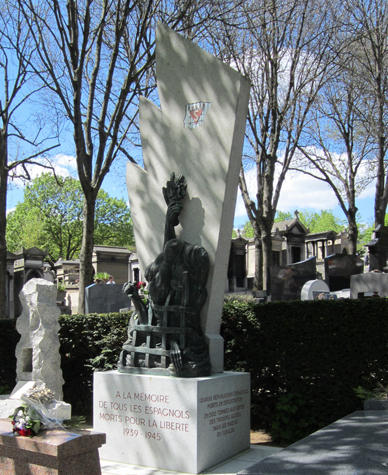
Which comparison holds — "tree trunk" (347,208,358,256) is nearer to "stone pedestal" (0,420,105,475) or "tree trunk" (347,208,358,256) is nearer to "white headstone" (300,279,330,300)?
"white headstone" (300,279,330,300)

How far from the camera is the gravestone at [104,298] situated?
1371 centimetres

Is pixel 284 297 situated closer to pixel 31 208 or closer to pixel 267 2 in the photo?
pixel 267 2

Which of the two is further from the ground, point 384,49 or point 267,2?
point 384,49

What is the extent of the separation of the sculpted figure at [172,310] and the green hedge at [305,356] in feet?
4.20

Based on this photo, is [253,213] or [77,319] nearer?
[77,319]

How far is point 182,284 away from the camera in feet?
19.4

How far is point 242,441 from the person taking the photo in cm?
591

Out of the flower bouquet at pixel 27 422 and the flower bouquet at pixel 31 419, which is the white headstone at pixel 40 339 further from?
the flower bouquet at pixel 27 422

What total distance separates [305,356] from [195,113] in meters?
3.53

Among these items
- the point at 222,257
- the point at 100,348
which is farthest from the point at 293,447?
the point at 100,348

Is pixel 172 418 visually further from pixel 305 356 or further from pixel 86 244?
pixel 86 244

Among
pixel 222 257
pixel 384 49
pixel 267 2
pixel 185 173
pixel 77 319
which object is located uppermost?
pixel 384 49

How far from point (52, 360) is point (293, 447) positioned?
16.0ft

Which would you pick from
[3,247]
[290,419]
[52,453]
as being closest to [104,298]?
[3,247]
